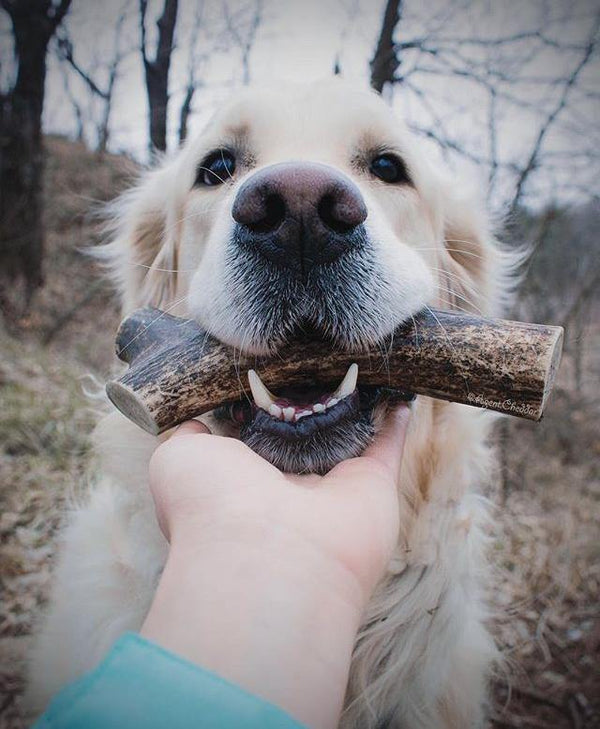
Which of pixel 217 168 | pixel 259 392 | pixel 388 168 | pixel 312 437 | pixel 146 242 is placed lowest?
pixel 146 242

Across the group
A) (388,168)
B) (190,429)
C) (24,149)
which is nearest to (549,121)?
(388,168)

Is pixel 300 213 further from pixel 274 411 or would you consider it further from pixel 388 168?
pixel 388 168

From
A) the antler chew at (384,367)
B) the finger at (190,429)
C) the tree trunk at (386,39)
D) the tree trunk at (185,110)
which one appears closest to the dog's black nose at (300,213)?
the antler chew at (384,367)

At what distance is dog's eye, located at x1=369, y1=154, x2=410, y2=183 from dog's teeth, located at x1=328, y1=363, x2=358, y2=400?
108 cm

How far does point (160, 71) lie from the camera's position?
5.15 meters

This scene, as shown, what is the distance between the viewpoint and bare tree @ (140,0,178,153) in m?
4.77

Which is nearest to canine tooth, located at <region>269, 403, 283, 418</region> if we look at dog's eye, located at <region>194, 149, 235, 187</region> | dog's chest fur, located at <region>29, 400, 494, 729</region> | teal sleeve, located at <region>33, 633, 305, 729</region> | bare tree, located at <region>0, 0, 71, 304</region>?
dog's chest fur, located at <region>29, 400, 494, 729</region>

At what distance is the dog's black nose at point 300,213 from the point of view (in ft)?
4.43

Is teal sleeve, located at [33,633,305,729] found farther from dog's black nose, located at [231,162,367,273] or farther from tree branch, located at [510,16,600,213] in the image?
tree branch, located at [510,16,600,213]

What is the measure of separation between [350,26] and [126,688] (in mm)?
4973

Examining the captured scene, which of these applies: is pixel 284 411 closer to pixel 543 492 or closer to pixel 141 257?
pixel 141 257

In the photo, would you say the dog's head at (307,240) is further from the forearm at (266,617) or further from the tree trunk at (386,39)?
the tree trunk at (386,39)

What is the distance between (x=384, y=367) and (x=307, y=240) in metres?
0.47

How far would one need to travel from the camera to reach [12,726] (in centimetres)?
282
